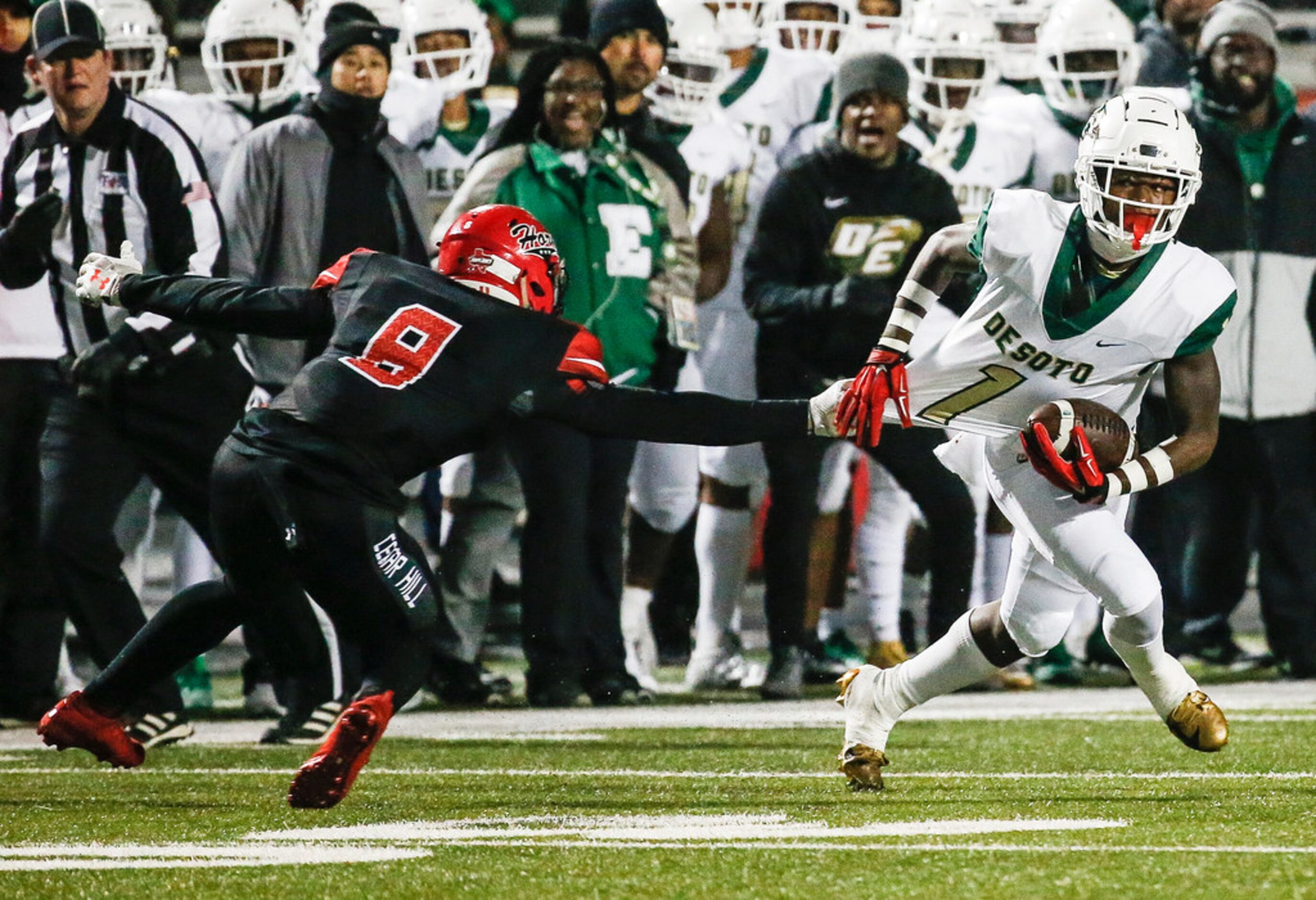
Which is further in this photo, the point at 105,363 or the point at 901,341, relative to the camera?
the point at 105,363

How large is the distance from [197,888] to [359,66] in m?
3.55

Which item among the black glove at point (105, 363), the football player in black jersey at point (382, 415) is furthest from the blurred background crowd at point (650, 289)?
the football player in black jersey at point (382, 415)

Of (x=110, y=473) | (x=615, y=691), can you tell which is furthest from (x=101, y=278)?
(x=615, y=691)

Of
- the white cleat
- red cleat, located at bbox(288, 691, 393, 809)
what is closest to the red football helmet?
red cleat, located at bbox(288, 691, 393, 809)

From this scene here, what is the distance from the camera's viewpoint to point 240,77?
24.6ft

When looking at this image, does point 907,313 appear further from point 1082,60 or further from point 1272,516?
point 1082,60

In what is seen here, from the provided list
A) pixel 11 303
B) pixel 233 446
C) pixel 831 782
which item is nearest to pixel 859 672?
pixel 831 782

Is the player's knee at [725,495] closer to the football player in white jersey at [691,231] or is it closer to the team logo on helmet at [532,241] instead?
the football player in white jersey at [691,231]

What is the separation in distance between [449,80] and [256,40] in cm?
88

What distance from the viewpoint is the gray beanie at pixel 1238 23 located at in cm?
785

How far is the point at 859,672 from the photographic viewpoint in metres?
5.30

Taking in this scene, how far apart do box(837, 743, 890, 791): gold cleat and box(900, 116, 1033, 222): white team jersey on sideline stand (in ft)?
10.6

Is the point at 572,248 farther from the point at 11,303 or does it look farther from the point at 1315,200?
the point at 1315,200

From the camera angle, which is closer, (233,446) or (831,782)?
(233,446)
